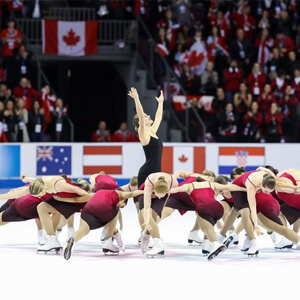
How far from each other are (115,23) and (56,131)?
408 cm

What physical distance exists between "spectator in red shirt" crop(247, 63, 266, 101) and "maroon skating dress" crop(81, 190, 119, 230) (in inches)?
396

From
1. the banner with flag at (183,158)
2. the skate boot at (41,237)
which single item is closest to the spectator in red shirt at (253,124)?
the banner with flag at (183,158)

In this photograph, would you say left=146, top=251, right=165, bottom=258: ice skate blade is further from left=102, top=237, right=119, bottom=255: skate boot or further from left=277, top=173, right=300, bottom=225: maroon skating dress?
left=277, top=173, right=300, bottom=225: maroon skating dress

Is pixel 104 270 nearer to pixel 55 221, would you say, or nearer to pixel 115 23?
pixel 55 221

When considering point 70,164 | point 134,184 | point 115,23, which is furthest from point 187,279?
point 115,23

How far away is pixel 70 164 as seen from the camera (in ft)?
57.2

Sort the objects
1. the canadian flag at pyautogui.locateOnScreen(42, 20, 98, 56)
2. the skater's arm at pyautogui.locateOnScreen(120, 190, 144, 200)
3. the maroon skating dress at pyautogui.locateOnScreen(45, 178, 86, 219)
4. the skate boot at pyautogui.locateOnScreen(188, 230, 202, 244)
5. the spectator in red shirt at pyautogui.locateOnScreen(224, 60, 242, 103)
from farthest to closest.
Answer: the canadian flag at pyautogui.locateOnScreen(42, 20, 98, 56) < the spectator in red shirt at pyautogui.locateOnScreen(224, 60, 242, 103) < the skate boot at pyautogui.locateOnScreen(188, 230, 202, 244) < the maroon skating dress at pyautogui.locateOnScreen(45, 178, 86, 219) < the skater's arm at pyautogui.locateOnScreen(120, 190, 144, 200)

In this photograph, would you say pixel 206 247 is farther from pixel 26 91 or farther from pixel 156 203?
pixel 26 91

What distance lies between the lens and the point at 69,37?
20281 millimetres

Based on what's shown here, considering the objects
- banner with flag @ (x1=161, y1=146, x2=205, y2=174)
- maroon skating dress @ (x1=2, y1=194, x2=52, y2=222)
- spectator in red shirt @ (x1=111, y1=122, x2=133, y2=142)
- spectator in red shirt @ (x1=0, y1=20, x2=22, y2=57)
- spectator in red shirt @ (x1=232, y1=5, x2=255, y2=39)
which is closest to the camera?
maroon skating dress @ (x1=2, y1=194, x2=52, y2=222)

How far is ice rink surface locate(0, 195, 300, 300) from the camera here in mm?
7512

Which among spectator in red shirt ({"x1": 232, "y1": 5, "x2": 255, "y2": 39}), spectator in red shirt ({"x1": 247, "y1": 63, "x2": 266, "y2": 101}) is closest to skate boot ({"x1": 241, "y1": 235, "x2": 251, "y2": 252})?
spectator in red shirt ({"x1": 247, "y1": 63, "x2": 266, "y2": 101})

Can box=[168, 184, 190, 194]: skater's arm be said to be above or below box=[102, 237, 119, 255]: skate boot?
above

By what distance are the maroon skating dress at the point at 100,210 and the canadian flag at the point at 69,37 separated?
423 inches
